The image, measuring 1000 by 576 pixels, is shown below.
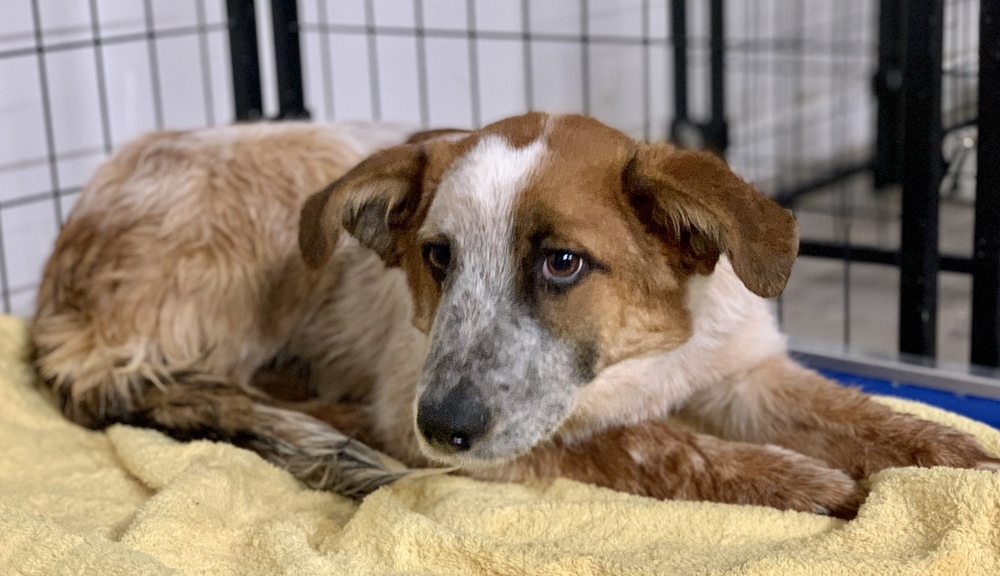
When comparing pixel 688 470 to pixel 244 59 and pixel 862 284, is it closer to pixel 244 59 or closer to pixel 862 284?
pixel 244 59

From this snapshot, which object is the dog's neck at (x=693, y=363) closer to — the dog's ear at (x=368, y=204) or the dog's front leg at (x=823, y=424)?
the dog's front leg at (x=823, y=424)

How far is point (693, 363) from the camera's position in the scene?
2.17 m

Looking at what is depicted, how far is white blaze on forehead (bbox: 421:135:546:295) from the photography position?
5.90 ft

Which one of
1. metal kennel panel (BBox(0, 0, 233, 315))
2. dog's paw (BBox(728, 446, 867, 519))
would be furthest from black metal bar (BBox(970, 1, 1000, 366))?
metal kennel panel (BBox(0, 0, 233, 315))

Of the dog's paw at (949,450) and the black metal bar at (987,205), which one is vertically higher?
the black metal bar at (987,205)

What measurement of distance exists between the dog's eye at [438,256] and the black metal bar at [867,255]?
4.53 feet

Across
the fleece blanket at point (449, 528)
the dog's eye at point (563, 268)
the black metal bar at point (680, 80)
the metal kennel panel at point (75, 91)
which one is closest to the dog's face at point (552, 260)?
the dog's eye at point (563, 268)

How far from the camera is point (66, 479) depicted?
222 cm

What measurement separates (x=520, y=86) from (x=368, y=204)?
2.98 m

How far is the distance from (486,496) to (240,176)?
3.31ft

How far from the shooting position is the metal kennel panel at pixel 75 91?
3422 mm

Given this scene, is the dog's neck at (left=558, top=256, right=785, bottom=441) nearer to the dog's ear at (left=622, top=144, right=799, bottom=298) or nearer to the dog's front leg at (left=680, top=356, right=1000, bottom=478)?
the dog's front leg at (left=680, top=356, right=1000, bottom=478)

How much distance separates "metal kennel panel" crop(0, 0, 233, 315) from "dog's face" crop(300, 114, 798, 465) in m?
1.84

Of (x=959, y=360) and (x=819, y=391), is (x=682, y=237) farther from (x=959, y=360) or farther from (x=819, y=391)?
(x=959, y=360)
